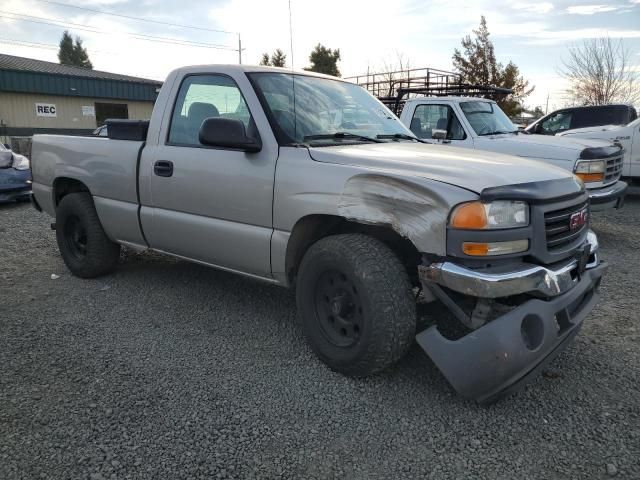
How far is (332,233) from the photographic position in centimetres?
329

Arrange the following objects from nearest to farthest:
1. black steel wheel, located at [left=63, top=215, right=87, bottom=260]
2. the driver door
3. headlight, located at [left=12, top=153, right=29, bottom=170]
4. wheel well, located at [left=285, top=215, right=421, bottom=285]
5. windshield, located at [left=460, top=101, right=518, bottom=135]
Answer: wheel well, located at [left=285, top=215, right=421, bottom=285] < the driver door < black steel wheel, located at [left=63, top=215, right=87, bottom=260] < windshield, located at [left=460, top=101, right=518, bottom=135] < headlight, located at [left=12, top=153, right=29, bottom=170]

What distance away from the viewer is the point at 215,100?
3828 millimetres

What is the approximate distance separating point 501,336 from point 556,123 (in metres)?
11.1

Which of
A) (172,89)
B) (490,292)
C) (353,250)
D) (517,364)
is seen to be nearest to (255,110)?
(172,89)

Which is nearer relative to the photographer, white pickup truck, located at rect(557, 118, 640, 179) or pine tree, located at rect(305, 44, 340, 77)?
white pickup truck, located at rect(557, 118, 640, 179)

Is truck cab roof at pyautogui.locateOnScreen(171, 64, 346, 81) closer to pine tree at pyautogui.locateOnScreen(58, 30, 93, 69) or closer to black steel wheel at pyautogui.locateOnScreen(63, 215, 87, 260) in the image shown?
black steel wheel at pyautogui.locateOnScreen(63, 215, 87, 260)

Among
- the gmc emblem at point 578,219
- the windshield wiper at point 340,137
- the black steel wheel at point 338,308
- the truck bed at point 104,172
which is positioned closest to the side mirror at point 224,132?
the windshield wiper at point 340,137

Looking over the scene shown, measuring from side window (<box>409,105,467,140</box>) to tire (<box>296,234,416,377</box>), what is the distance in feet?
16.0

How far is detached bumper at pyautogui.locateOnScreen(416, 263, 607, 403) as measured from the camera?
247 centimetres

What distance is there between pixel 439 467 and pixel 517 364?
0.62m

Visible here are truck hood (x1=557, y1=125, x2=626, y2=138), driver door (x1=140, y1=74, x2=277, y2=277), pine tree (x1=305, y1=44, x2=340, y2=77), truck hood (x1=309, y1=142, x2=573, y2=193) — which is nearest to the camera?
truck hood (x1=309, y1=142, x2=573, y2=193)

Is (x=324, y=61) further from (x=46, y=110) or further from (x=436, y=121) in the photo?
(x=436, y=121)

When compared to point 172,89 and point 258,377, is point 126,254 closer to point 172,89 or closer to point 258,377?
point 172,89

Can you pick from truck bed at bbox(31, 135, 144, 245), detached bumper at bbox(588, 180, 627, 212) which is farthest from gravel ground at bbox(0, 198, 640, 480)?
detached bumper at bbox(588, 180, 627, 212)
